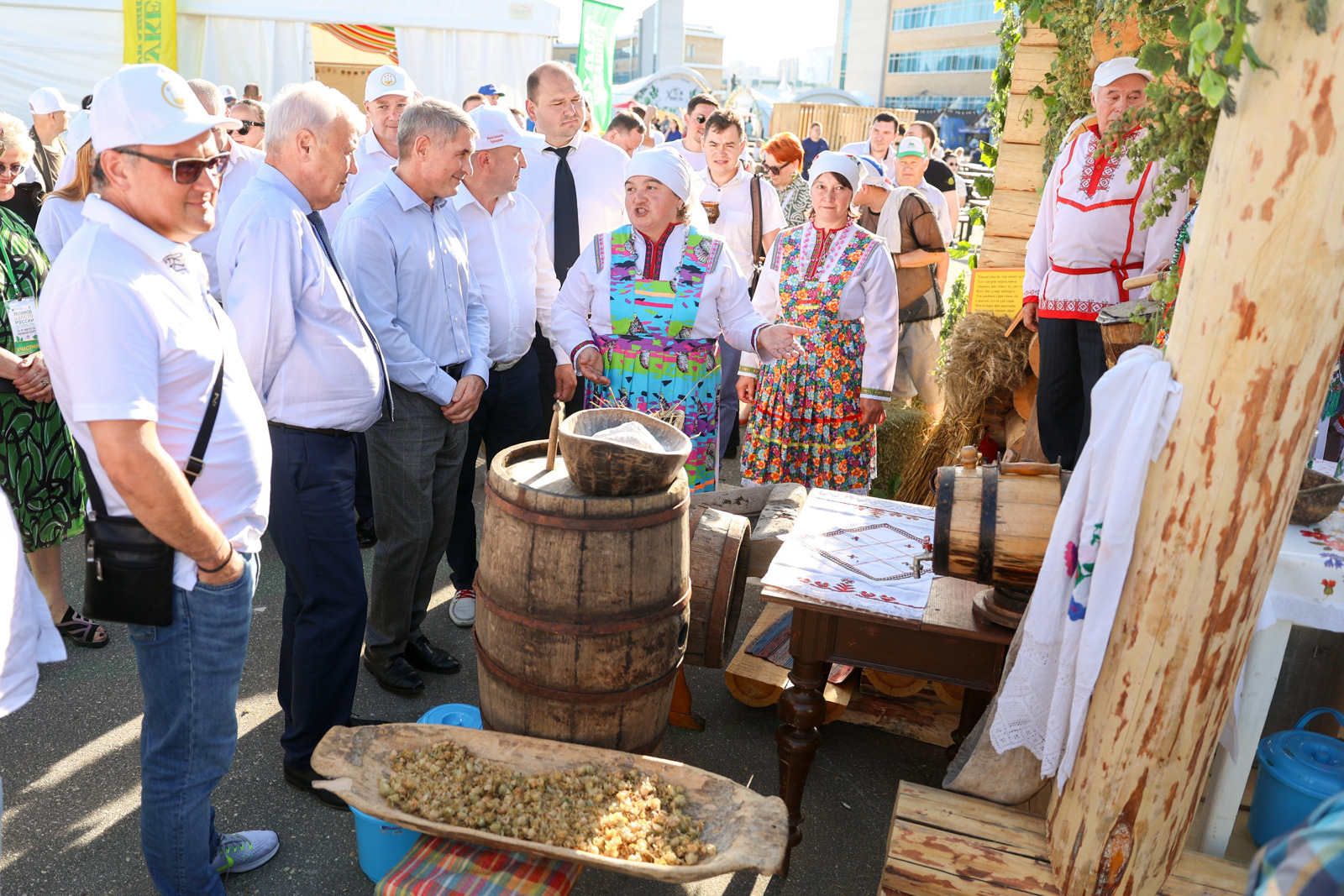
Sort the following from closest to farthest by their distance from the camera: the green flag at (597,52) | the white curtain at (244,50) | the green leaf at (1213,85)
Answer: the green leaf at (1213,85) → the white curtain at (244,50) → the green flag at (597,52)

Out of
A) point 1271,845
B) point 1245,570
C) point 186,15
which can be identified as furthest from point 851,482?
point 186,15

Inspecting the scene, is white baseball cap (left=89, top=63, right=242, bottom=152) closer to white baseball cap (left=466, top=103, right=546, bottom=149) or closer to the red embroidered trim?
white baseball cap (left=466, top=103, right=546, bottom=149)

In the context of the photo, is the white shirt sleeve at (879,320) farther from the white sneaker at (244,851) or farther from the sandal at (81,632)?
the sandal at (81,632)

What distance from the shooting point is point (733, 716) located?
133 inches

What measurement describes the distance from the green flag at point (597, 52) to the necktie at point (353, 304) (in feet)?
27.0

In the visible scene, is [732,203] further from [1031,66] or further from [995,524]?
[995,524]

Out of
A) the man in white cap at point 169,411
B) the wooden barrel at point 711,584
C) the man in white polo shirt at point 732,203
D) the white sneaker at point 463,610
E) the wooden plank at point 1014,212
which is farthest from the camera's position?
the man in white polo shirt at point 732,203

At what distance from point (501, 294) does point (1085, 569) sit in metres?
2.45

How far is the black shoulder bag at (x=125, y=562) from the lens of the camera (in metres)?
1.89

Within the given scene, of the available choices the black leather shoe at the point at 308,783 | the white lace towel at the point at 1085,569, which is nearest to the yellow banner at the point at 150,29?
the black leather shoe at the point at 308,783

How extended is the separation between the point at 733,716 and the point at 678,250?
1769mm

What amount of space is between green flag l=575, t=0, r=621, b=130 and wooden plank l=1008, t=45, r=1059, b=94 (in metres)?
6.50

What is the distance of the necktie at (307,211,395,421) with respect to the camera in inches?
99.9

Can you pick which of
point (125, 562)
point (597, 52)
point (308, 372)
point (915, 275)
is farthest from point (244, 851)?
point (597, 52)
